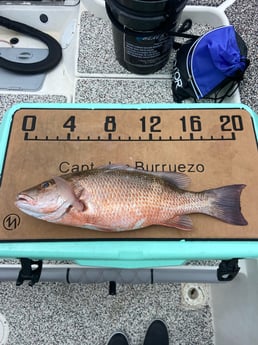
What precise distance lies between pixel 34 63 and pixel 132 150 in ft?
2.39

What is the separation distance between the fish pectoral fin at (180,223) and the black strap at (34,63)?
2.94 ft

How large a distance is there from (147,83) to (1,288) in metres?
0.88

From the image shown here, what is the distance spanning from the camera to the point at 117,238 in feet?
2.58

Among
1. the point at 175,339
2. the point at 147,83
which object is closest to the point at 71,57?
the point at 147,83

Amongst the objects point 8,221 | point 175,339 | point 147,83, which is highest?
point 147,83

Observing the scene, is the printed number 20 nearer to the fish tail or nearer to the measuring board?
the measuring board

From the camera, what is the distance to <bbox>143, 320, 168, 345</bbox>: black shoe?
1.10 metres

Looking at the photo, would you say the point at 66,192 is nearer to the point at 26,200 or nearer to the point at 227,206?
the point at 26,200

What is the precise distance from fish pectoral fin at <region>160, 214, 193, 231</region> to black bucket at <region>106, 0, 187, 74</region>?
579 millimetres

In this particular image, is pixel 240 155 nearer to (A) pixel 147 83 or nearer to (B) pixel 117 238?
(B) pixel 117 238

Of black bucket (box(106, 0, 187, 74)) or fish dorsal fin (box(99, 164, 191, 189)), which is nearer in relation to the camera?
fish dorsal fin (box(99, 164, 191, 189))

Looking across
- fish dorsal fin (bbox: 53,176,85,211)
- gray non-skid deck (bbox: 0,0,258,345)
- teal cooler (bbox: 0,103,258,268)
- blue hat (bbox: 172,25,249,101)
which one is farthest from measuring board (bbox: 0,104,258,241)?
gray non-skid deck (bbox: 0,0,258,345)

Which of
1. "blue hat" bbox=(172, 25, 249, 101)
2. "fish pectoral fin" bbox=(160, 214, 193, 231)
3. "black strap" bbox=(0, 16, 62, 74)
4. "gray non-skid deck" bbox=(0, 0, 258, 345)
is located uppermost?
"black strap" bbox=(0, 16, 62, 74)

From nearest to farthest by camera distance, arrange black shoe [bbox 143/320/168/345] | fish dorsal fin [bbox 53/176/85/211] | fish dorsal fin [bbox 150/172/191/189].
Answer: fish dorsal fin [bbox 53/176/85/211] < fish dorsal fin [bbox 150/172/191/189] < black shoe [bbox 143/320/168/345]
